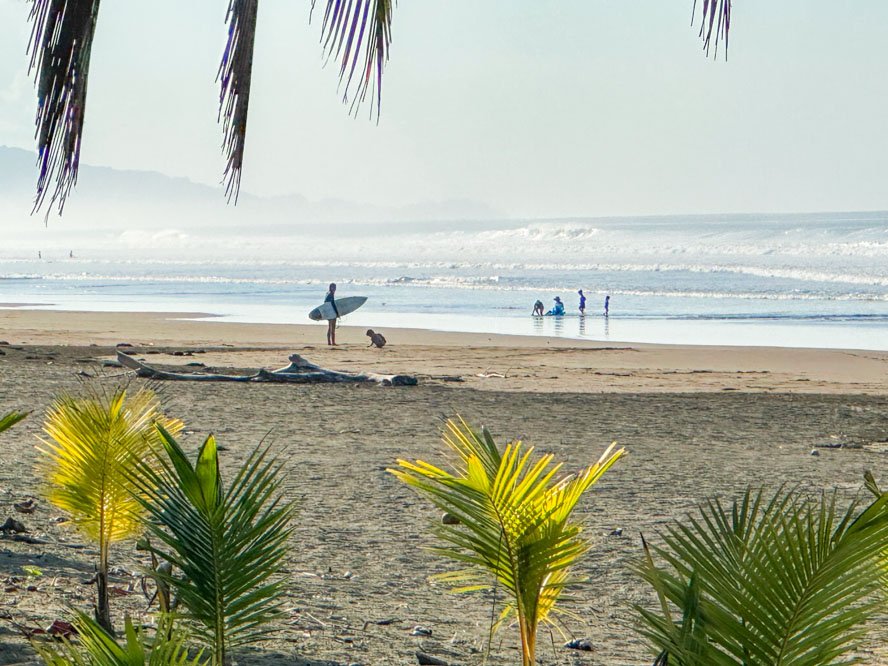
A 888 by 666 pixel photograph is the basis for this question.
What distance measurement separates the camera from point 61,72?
6.98 feet

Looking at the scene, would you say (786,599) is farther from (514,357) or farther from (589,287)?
(589,287)

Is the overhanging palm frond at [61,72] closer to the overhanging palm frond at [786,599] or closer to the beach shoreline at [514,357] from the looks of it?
the overhanging palm frond at [786,599]

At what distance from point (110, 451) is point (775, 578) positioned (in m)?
2.09

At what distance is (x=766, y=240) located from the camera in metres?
69.7

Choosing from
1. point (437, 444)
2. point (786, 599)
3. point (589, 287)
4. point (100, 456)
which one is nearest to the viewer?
point (786, 599)

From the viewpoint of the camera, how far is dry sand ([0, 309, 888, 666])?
13.1ft

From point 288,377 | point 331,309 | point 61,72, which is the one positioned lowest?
point 288,377

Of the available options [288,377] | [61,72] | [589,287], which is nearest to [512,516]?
[61,72]

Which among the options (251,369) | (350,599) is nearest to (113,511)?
(350,599)

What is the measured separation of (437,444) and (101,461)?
17.9 feet

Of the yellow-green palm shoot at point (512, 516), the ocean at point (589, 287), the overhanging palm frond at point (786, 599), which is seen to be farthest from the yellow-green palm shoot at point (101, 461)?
the ocean at point (589, 287)

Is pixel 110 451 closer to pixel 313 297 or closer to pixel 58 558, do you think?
pixel 58 558

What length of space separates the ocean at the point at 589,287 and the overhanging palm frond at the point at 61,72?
20.6m

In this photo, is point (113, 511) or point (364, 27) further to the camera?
point (113, 511)
